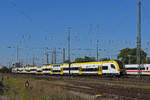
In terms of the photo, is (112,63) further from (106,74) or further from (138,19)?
(138,19)

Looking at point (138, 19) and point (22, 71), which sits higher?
point (138, 19)

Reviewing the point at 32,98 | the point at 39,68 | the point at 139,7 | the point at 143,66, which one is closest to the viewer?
the point at 32,98

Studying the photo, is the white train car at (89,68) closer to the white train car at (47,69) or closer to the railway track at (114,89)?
the white train car at (47,69)

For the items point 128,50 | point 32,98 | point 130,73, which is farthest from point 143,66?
point 128,50

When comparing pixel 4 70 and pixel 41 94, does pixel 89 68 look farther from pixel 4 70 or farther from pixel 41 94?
pixel 4 70

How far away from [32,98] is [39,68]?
206 ft

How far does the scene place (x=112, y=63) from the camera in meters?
40.8

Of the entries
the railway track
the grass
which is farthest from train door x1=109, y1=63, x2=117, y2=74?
the grass

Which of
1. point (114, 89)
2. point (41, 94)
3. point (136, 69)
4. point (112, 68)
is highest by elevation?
point (112, 68)

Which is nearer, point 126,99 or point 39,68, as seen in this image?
point 126,99

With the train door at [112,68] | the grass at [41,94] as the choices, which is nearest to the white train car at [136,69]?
the train door at [112,68]

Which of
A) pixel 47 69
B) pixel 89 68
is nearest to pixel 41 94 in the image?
pixel 89 68

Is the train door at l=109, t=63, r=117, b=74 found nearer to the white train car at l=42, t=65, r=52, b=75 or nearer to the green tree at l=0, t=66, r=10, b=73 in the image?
the white train car at l=42, t=65, r=52, b=75


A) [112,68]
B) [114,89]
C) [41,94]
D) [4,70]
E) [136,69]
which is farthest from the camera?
[4,70]
